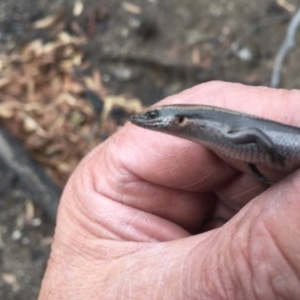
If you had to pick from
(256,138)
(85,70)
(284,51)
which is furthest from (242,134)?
(85,70)

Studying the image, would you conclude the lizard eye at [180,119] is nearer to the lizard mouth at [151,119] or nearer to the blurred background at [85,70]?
the lizard mouth at [151,119]

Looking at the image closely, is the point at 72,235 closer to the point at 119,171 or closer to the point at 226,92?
the point at 119,171

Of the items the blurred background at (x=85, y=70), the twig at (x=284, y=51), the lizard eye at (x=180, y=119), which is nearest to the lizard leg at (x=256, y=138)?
the lizard eye at (x=180, y=119)

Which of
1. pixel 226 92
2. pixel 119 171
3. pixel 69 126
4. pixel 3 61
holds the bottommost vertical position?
pixel 69 126

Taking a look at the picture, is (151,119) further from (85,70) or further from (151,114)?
(85,70)

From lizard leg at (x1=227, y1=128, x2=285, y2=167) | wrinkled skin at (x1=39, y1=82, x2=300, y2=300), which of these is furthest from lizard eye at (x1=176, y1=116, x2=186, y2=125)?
wrinkled skin at (x1=39, y1=82, x2=300, y2=300)

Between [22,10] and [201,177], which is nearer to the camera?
[201,177]

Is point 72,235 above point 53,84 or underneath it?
above

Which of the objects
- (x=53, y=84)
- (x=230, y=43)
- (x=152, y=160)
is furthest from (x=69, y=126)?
(x=152, y=160)

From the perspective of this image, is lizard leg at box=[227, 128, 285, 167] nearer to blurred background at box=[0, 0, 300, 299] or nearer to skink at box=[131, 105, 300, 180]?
skink at box=[131, 105, 300, 180]
